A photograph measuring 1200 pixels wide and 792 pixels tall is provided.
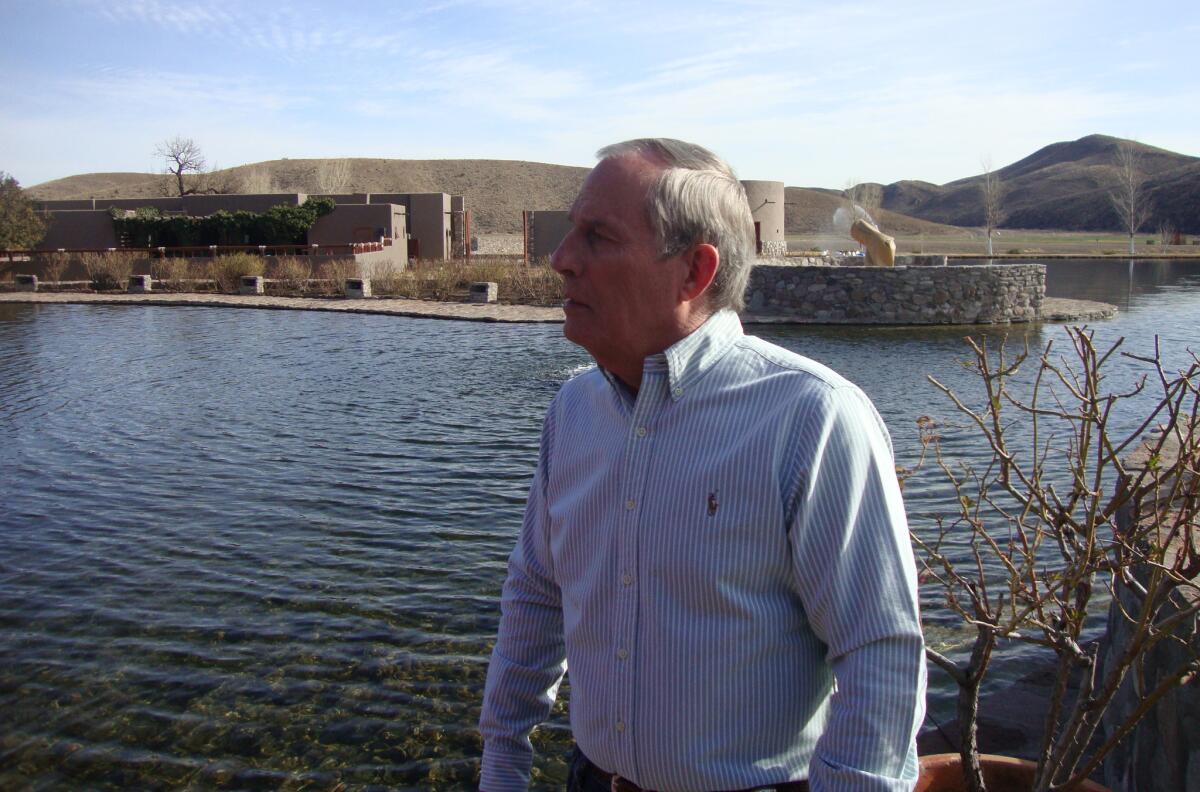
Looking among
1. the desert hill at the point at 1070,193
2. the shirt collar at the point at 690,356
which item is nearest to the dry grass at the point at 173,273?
the shirt collar at the point at 690,356

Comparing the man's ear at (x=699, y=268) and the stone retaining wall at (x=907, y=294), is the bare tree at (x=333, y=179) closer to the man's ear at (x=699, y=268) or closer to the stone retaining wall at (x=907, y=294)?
the stone retaining wall at (x=907, y=294)

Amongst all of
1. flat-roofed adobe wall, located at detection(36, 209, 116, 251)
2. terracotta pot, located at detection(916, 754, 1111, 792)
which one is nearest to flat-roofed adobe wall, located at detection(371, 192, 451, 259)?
flat-roofed adobe wall, located at detection(36, 209, 116, 251)

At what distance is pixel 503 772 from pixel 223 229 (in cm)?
3817

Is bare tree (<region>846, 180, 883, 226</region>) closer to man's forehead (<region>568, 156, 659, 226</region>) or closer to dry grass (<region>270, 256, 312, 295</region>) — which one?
dry grass (<region>270, 256, 312, 295</region>)

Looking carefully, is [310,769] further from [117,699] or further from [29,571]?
[29,571]

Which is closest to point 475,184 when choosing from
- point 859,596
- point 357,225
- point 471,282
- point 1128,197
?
point 357,225

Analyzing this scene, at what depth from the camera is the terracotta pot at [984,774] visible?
8.87 ft

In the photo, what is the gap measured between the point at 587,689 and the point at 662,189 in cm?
88

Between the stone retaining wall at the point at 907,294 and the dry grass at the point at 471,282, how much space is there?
7034mm

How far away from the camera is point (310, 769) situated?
414 cm

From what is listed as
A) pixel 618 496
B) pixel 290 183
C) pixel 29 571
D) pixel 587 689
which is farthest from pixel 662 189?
pixel 290 183

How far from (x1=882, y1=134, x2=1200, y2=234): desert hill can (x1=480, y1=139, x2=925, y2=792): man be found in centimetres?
10333

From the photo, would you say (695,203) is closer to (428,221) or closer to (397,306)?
(397,306)

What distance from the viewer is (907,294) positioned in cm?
2081
